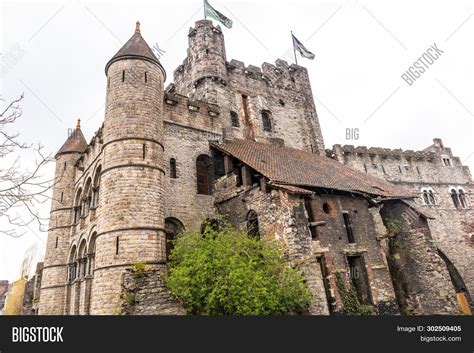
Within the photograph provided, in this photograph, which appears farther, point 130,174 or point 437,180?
point 437,180

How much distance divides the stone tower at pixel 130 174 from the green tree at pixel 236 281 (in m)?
1.96

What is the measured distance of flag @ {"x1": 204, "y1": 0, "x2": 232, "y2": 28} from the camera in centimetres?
2126

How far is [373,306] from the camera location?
12.8 metres

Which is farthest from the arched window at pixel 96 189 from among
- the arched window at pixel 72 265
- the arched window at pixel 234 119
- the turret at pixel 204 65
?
the arched window at pixel 234 119

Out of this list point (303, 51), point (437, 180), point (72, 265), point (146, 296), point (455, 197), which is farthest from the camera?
point (455, 197)

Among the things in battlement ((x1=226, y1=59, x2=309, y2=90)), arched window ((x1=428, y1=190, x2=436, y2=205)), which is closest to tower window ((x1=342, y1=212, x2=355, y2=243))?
battlement ((x1=226, y1=59, x2=309, y2=90))

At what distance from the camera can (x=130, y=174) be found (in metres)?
12.2

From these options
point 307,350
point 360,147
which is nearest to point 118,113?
point 307,350

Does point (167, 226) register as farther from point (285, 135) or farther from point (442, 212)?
point (442, 212)

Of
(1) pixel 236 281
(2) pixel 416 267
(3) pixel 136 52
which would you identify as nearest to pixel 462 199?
(2) pixel 416 267

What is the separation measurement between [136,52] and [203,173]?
6.23 meters

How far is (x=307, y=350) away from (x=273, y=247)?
4.72 meters

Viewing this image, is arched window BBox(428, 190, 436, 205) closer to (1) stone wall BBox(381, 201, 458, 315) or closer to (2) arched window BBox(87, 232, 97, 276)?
(1) stone wall BBox(381, 201, 458, 315)

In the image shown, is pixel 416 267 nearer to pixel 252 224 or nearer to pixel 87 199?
pixel 252 224
